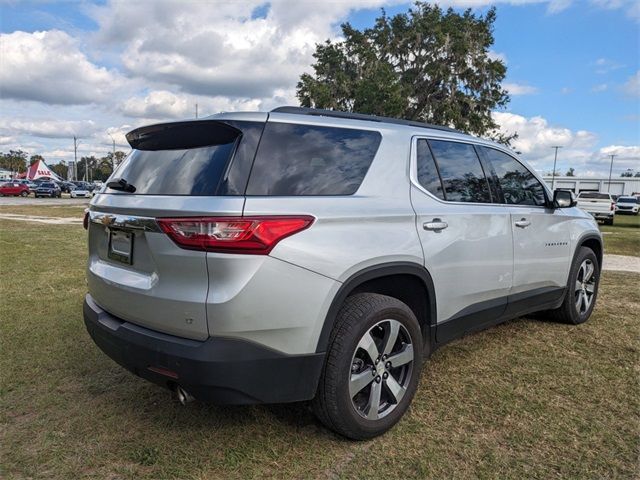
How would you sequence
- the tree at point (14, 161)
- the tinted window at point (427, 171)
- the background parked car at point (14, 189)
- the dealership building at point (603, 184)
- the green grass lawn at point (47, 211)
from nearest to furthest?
the tinted window at point (427, 171), the green grass lawn at point (47, 211), the background parked car at point (14, 189), the dealership building at point (603, 184), the tree at point (14, 161)

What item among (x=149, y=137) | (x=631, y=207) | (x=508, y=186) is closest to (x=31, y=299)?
(x=149, y=137)

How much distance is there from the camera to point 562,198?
14.5ft

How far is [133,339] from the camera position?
8.27 feet

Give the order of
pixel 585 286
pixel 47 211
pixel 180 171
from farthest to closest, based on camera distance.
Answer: pixel 47 211
pixel 585 286
pixel 180 171

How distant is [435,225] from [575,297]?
8.54 feet

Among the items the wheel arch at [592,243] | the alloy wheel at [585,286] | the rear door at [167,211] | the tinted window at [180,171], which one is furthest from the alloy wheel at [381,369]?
the alloy wheel at [585,286]

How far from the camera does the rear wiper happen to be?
110 inches

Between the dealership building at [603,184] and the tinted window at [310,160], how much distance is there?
328ft

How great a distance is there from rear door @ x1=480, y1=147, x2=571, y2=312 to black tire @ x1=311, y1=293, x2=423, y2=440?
1369 millimetres

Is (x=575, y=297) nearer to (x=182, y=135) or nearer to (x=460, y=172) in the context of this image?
(x=460, y=172)

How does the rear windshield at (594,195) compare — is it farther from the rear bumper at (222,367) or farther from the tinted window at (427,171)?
the rear bumper at (222,367)

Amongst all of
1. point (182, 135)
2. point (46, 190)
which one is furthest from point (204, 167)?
point (46, 190)

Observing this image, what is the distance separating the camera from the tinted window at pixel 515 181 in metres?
3.94

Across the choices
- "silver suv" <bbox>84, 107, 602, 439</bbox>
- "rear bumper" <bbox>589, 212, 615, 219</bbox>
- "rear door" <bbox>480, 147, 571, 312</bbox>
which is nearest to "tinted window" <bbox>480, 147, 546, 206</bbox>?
Result: "rear door" <bbox>480, 147, 571, 312</bbox>
